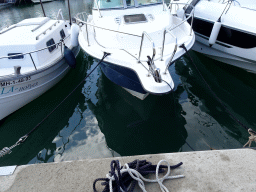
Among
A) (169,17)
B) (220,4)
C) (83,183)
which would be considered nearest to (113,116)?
(83,183)

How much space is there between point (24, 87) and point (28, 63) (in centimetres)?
76

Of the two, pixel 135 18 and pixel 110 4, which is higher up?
pixel 110 4

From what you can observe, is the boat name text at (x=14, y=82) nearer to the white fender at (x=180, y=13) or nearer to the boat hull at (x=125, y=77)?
the boat hull at (x=125, y=77)

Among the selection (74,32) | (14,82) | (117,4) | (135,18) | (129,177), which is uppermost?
(117,4)

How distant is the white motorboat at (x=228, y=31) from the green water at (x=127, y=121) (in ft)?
2.52

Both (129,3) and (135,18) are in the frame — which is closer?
(135,18)

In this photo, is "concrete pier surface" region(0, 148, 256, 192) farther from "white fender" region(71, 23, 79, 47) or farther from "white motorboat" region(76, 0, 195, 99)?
"white fender" region(71, 23, 79, 47)

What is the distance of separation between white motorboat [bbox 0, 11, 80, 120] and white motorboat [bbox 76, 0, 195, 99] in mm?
1171

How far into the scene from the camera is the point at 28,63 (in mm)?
5309

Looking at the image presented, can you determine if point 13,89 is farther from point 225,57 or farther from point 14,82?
point 225,57

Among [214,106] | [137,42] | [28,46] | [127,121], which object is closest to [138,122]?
[127,121]

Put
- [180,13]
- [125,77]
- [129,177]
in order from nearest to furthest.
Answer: [129,177] → [125,77] → [180,13]

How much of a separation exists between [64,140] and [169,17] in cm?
464

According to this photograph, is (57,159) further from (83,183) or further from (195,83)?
(195,83)
